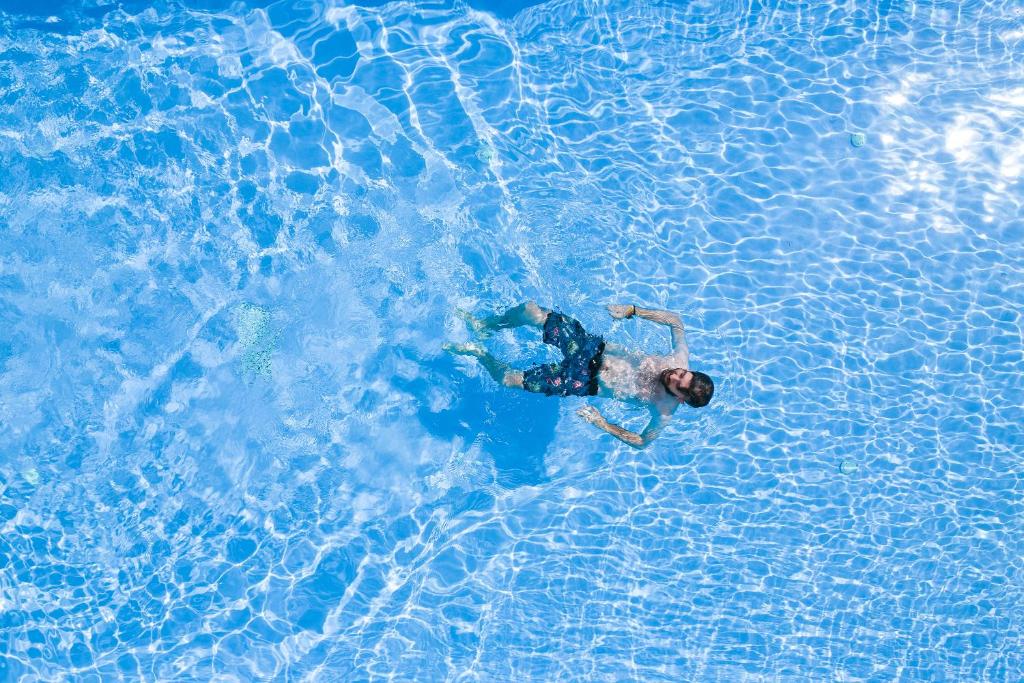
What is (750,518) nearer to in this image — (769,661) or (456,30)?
(769,661)

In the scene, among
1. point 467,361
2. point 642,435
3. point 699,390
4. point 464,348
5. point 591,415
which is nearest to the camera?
point 699,390

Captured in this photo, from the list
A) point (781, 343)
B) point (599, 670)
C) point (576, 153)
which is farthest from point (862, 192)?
point (599, 670)

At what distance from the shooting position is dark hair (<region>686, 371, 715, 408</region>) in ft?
18.9

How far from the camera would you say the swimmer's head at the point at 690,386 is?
5.76 metres

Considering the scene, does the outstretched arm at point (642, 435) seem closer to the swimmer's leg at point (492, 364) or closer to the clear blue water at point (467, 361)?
the swimmer's leg at point (492, 364)

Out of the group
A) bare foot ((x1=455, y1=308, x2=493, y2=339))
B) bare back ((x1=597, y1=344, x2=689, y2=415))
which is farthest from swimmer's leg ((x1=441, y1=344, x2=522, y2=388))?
bare back ((x1=597, y1=344, x2=689, y2=415))

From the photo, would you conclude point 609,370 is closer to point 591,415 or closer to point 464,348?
point 591,415

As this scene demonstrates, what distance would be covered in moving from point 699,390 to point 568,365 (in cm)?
116

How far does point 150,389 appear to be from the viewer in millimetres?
7117

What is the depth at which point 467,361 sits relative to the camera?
7422mm

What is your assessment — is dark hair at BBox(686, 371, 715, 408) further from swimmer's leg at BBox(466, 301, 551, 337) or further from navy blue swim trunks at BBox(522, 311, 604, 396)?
swimmer's leg at BBox(466, 301, 551, 337)

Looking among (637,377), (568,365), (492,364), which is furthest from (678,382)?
(492,364)

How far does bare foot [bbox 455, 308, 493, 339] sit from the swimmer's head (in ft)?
6.36

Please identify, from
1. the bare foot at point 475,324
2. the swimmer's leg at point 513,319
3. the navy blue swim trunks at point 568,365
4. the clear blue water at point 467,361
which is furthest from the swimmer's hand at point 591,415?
the bare foot at point 475,324
